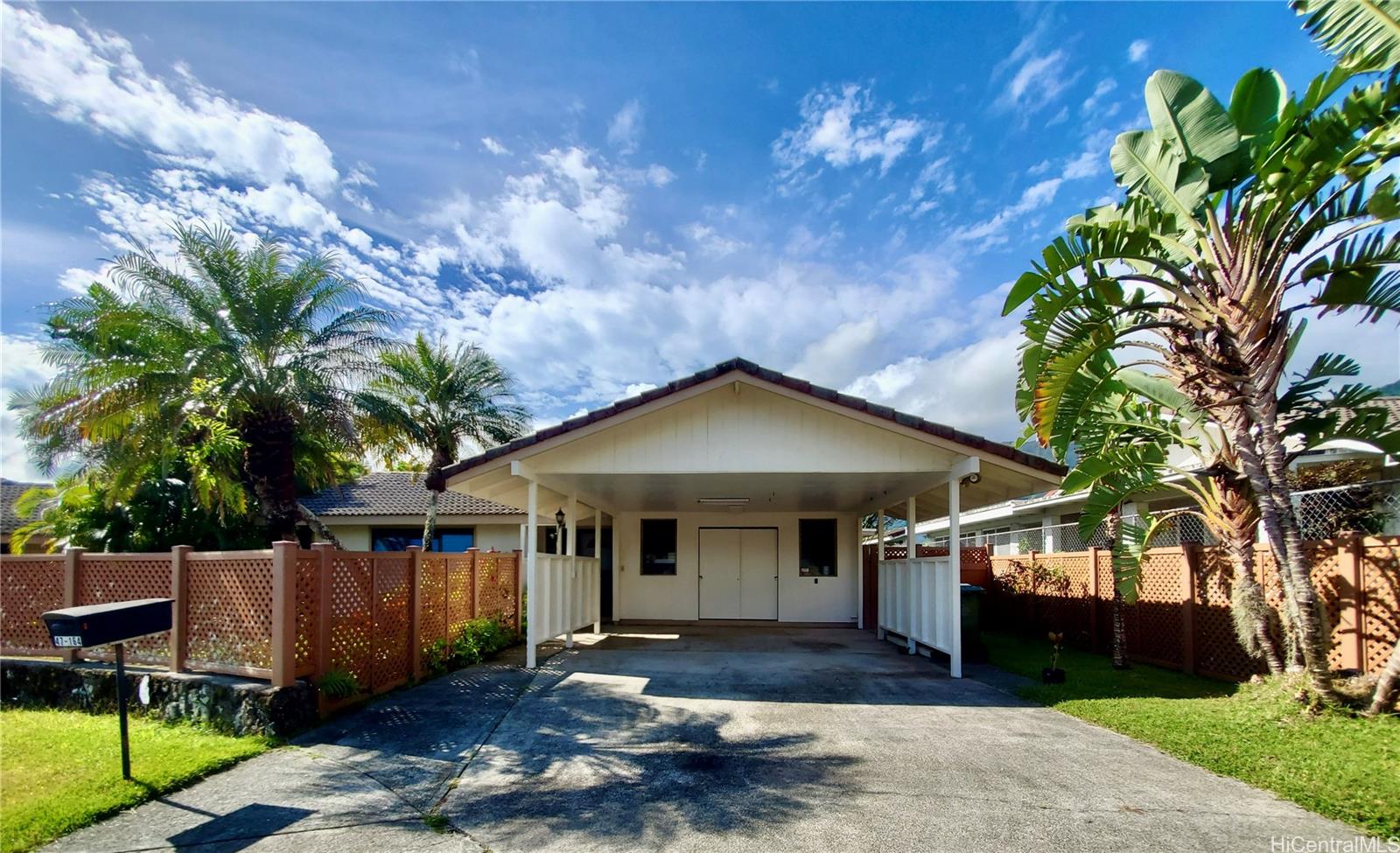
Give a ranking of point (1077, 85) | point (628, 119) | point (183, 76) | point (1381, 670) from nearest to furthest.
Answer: point (1381, 670) → point (183, 76) → point (1077, 85) → point (628, 119)

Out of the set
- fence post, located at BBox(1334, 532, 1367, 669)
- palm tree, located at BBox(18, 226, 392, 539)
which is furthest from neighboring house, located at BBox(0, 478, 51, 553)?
fence post, located at BBox(1334, 532, 1367, 669)

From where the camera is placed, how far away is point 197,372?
10055 millimetres

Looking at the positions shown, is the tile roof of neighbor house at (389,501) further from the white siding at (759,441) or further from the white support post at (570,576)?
the white siding at (759,441)

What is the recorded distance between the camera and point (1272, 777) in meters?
4.62

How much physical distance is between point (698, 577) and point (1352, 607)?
1103 centimetres

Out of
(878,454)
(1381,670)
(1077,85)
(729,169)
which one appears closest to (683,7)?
(729,169)

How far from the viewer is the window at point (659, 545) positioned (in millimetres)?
15492

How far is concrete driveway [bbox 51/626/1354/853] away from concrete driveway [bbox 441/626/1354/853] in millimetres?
19

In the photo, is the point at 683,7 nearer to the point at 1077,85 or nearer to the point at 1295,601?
the point at 1077,85

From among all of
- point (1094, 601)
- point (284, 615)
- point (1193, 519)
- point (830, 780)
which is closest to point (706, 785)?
point (830, 780)

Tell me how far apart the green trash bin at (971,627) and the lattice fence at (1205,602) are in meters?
2.02

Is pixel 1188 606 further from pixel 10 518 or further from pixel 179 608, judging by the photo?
pixel 10 518

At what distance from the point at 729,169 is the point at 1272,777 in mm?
10260

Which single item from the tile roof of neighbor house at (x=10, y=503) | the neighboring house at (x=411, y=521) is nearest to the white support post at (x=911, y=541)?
the neighboring house at (x=411, y=521)
